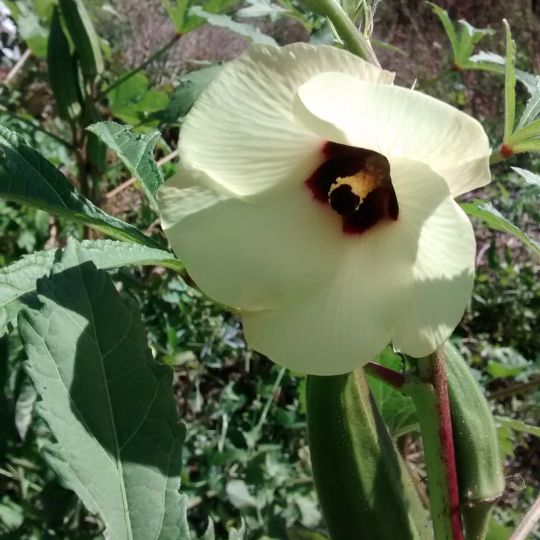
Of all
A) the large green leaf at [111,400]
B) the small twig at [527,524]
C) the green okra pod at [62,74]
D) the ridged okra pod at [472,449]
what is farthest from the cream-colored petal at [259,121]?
the green okra pod at [62,74]

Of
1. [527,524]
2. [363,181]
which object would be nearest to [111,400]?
[363,181]

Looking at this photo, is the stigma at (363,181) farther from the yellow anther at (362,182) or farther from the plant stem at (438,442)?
the plant stem at (438,442)

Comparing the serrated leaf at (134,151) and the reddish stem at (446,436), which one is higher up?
the serrated leaf at (134,151)

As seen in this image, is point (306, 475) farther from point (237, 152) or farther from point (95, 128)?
point (237, 152)

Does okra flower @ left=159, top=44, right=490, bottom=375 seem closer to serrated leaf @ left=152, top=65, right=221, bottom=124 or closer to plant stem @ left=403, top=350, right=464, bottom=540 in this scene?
plant stem @ left=403, top=350, right=464, bottom=540

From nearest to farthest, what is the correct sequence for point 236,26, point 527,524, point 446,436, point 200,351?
point 446,436, point 527,524, point 236,26, point 200,351

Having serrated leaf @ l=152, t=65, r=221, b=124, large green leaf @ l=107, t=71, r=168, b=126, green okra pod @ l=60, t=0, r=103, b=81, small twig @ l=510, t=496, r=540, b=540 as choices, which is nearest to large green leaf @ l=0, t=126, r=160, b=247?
small twig @ l=510, t=496, r=540, b=540

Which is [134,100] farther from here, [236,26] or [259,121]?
[259,121]
